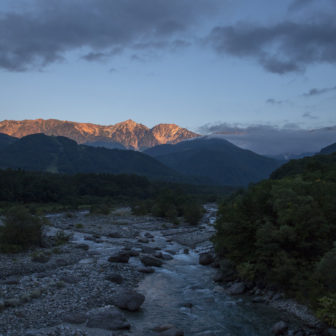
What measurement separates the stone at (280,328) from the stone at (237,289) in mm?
6601

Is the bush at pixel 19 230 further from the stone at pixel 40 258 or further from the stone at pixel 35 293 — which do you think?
the stone at pixel 35 293

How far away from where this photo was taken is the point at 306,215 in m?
24.4

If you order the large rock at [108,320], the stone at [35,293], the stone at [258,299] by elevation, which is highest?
the stone at [35,293]

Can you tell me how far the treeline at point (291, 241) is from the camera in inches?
813

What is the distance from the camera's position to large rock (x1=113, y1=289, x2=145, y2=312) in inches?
848

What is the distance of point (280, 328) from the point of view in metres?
18.9

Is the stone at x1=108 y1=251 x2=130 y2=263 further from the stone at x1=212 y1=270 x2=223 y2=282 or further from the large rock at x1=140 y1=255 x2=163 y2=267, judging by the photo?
the stone at x1=212 y1=270 x2=223 y2=282

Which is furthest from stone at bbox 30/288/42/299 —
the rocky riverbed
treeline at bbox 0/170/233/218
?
treeline at bbox 0/170/233/218

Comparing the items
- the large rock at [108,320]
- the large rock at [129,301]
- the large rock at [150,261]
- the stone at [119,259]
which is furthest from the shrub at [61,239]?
the large rock at [108,320]

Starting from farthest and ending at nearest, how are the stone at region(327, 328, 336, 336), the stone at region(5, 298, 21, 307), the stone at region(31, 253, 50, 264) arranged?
the stone at region(31, 253, 50, 264)
the stone at region(5, 298, 21, 307)
the stone at region(327, 328, 336, 336)

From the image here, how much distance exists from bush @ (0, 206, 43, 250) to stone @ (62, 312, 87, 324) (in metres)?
18.0

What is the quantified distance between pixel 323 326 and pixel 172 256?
2145cm

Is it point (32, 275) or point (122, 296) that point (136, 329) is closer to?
point (122, 296)

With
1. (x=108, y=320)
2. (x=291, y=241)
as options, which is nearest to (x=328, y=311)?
(x=291, y=241)
